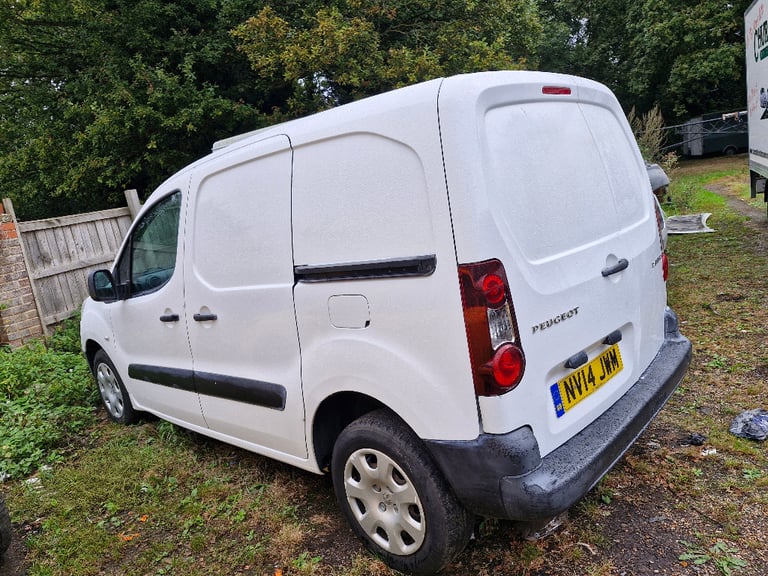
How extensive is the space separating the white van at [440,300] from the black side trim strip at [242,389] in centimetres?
1

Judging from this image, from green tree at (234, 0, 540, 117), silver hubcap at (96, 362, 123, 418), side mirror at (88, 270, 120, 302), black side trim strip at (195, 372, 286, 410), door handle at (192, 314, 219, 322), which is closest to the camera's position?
black side trim strip at (195, 372, 286, 410)

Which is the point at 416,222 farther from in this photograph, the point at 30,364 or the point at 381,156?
the point at 30,364

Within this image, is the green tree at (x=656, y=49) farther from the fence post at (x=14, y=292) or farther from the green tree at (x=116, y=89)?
the fence post at (x=14, y=292)

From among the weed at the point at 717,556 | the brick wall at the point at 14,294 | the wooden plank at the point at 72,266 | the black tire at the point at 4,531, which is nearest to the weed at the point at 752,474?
the weed at the point at 717,556

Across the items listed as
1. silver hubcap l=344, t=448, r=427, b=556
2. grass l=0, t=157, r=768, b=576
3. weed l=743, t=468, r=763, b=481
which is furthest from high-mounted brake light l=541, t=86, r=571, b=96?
weed l=743, t=468, r=763, b=481

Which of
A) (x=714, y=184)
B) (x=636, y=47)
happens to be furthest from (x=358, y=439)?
(x=636, y=47)

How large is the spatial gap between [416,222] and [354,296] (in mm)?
418

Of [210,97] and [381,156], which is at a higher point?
[210,97]

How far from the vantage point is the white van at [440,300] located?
1868 millimetres

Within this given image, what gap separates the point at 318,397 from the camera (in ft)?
7.90

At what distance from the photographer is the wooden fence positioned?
627cm

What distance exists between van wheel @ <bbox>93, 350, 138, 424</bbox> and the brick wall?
6.82ft

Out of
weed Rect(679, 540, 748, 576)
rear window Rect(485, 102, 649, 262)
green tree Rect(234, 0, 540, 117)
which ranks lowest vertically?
weed Rect(679, 540, 748, 576)

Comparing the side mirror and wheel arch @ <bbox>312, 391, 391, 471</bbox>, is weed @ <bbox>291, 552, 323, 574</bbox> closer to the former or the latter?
wheel arch @ <bbox>312, 391, 391, 471</bbox>
